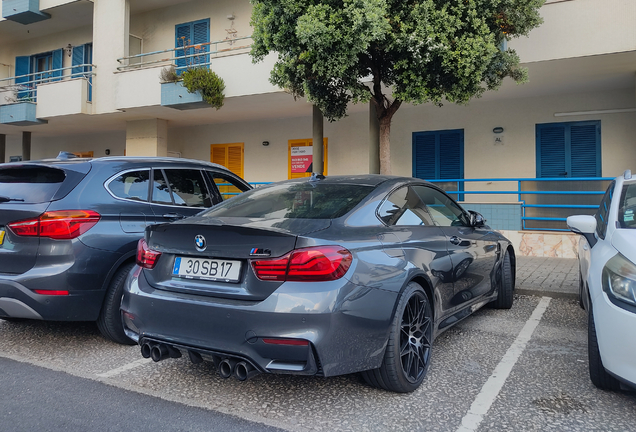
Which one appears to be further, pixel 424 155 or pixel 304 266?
pixel 424 155

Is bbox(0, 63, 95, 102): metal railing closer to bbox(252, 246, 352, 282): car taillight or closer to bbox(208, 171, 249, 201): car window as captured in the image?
bbox(208, 171, 249, 201): car window

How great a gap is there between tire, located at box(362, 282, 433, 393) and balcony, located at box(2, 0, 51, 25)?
54.4 feet

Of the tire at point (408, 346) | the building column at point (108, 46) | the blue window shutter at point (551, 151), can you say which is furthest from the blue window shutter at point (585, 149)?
the building column at point (108, 46)

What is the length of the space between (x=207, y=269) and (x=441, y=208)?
7.23ft

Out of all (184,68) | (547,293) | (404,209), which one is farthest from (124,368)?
(184,68)

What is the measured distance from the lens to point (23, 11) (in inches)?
591

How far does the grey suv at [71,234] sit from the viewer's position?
12.2ft

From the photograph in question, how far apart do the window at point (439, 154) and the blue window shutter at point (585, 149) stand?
99.1 inches

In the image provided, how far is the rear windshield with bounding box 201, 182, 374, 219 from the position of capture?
3.17m

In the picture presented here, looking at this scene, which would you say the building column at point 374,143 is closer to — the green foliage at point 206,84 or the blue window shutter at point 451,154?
the blue window shutter at point 451,154

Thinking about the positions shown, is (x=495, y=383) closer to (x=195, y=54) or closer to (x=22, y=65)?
(x=195, y=54)

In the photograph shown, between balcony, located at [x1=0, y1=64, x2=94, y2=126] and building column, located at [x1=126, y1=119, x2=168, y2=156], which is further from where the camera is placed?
building column, located at [x1=126, y1=119, x2=168, y2=156]

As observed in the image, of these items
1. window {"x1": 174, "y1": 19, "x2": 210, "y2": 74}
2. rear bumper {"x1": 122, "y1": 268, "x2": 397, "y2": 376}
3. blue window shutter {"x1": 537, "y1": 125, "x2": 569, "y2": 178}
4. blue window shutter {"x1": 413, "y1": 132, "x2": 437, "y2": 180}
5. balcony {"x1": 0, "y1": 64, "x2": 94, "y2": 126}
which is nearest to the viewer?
rear bumper {"x1": 122, "y1": 268, "x2": 397, "y2": 376}

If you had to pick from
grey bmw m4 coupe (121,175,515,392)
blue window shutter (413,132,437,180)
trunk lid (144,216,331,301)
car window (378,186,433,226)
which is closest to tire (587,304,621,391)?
grey bmw m4 coupe (121,175,515,392)
